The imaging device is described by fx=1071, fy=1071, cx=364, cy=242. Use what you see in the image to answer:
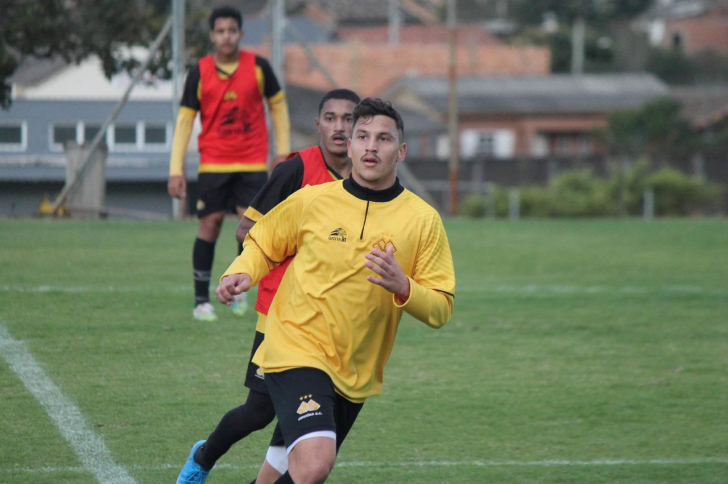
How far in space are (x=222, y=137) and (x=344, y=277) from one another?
4501mm

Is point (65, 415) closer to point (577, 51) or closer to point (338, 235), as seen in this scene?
point (338, 235)

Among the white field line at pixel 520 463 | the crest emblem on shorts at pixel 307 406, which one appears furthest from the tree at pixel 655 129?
the crest emblem on shorts at pixel 307 406

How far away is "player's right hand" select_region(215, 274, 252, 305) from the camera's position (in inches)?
152

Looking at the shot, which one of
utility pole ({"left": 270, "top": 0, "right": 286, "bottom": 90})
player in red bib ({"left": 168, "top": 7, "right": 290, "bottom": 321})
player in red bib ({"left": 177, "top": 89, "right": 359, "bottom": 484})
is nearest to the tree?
utility pole ({"left": 270, "top": 0, "right": 286, "bottom": 90})

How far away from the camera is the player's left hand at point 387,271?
12.4 feet

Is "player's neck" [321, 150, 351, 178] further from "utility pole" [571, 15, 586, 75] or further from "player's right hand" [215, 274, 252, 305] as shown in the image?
"utility pole" [571, 15, 586, 75]

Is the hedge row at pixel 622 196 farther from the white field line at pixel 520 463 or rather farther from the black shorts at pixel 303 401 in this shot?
the black shorts at pixel 303 401

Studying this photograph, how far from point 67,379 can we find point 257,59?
3.04 meters

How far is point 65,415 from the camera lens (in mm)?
5855

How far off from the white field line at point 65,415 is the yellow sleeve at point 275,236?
1.43 metres

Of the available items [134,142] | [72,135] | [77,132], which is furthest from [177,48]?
[134,142]

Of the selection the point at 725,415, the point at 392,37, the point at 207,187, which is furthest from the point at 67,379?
the point at 392,37

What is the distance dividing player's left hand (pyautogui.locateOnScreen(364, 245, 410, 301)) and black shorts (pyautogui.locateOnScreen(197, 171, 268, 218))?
462 centimetres

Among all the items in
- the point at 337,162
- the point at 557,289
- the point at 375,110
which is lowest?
the point at 557,289
